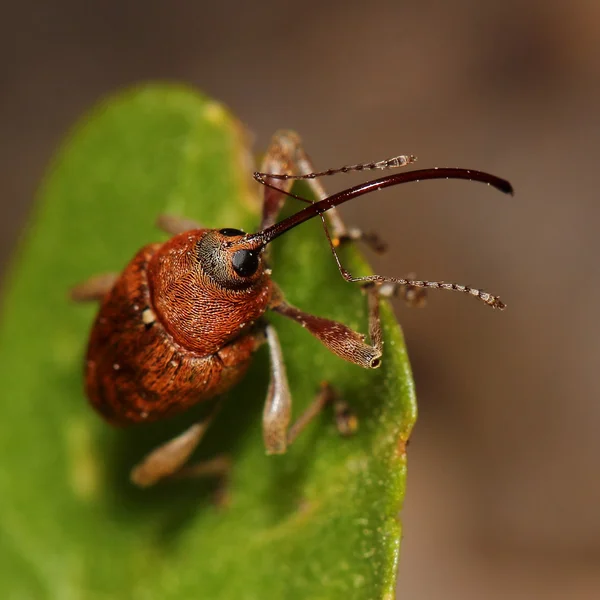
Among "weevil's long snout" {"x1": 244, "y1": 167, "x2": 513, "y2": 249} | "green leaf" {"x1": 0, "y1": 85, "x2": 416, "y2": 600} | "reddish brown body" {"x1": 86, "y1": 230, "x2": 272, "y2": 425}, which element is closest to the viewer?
"weevil's long snout" {"x1": 244, "y1": 167, "x2": 513, "y2": 249}

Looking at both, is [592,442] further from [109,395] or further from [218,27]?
[218,27]

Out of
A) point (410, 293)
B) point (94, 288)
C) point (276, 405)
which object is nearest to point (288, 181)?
point (410, 293)

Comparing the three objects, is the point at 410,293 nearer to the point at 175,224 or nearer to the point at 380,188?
the point at 380,188

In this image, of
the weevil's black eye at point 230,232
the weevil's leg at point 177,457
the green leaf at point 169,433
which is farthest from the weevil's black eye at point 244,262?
the weevil's leg at point 177,457

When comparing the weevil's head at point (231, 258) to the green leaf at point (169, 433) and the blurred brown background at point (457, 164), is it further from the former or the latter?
the blurred brown background at point (457, 164)

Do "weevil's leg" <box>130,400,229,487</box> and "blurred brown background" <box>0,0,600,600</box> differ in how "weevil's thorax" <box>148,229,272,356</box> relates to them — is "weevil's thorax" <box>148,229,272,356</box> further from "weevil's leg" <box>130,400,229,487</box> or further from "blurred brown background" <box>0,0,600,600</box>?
"blurred brown background" <box>0,0,600,600</box>

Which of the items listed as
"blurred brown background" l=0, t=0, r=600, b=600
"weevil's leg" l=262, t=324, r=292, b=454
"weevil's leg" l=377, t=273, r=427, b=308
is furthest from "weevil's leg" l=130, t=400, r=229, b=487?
"blurred brown background" l=0, t=0, r=600, b=600
